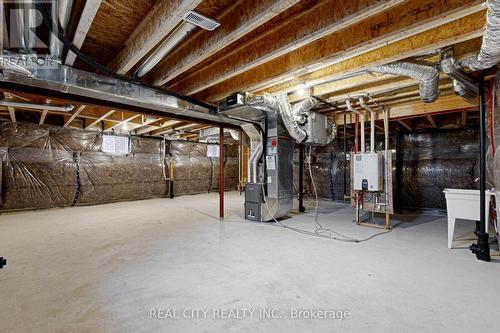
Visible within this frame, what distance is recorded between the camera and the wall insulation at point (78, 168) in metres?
4.66

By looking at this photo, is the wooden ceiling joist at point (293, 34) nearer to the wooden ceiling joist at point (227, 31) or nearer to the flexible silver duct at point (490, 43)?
the wooden ceiling joist at point (227, 31)

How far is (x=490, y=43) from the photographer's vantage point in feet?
5.30

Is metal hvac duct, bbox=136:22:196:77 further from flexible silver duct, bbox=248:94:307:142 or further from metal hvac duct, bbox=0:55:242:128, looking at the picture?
flexible silver duct, bbox=248:94:307:142

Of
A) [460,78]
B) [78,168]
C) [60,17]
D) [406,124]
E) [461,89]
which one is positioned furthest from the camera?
[78,168]

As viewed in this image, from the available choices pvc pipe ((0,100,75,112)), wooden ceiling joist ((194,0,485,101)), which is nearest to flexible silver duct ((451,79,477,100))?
wooden ceiling joist ((194,0,485,101))

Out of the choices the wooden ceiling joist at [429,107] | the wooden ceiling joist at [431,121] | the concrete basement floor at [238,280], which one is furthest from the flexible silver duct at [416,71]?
the wooden ceiling joist at [431,121]

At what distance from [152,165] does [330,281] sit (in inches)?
244

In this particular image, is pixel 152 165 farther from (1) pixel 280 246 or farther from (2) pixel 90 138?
(1) pixel 280 246

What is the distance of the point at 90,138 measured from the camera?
5.73 meters
